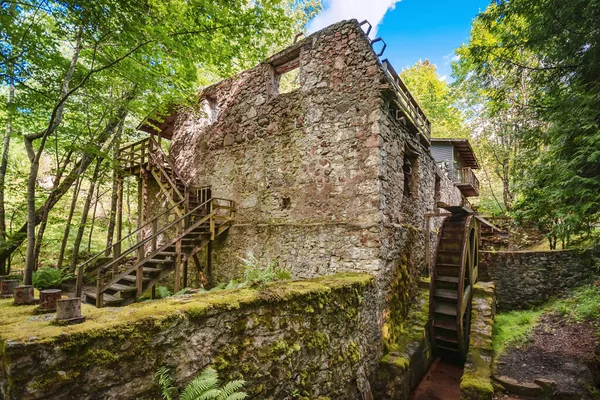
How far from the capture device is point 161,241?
30.6 ft

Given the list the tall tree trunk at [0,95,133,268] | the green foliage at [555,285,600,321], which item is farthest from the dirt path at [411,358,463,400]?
the tall tree trunk at [0,95,133,268]

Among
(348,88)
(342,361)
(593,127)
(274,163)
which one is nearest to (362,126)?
(348,88)

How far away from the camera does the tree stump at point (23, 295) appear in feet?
8.75

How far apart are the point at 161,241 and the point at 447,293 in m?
8.67

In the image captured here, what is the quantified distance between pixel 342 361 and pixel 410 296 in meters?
3.25

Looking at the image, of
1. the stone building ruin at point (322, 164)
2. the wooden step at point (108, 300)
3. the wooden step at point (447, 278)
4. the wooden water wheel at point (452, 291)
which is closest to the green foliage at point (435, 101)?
the stone building ruin at point (322, 164)

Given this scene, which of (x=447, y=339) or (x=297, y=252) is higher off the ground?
(x=297, y=252)

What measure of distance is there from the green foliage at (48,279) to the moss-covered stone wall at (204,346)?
25.8 feet

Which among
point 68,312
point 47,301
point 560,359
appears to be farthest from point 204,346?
point 560,359

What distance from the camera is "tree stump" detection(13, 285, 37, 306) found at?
2666mm

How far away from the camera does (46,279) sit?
8289 millimetres

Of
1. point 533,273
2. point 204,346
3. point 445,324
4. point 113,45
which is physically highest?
point 113,45

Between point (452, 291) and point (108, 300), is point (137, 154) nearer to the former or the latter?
point (108, 300)

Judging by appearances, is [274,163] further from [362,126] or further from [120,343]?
[120,343]
